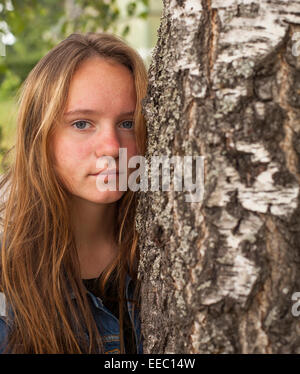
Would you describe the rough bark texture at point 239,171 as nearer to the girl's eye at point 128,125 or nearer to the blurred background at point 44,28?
the girl's eye at point 128,125

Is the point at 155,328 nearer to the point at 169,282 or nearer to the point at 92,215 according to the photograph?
the point at 169,282

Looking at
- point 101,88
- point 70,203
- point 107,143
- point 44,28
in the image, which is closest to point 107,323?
point 70,203

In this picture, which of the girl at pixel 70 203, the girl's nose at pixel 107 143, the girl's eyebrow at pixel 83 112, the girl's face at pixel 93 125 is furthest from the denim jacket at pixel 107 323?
the girl's eyebrow at pixel 83 112

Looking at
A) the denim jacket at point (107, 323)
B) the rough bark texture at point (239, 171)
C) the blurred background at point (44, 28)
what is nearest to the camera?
the rough bark texture at point (239, 171)

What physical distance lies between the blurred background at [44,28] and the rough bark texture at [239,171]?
105 centimetres

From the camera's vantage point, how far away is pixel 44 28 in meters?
8.99

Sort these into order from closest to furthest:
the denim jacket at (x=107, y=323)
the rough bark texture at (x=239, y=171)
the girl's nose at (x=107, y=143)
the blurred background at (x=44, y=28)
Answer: the rough bark texture at (x=239, y=171)
the girl's nose at (x=107, y=143)
the denim jacket at (x=107, y=323)
the blurred background at (x=44, y=28)

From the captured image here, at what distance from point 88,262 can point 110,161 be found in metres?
0.57

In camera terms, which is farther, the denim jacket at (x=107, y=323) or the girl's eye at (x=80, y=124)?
the denim jacket at (x=107, y=323)

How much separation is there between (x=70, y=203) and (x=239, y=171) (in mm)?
962

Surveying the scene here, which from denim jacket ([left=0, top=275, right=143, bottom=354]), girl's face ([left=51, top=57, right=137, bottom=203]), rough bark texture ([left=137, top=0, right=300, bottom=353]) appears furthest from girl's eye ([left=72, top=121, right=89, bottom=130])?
denim jacket ([left=0, top=275, right=143, bottom=354])

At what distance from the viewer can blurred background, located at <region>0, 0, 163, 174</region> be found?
3.99m

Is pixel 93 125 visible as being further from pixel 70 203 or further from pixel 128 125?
pixel 70 203

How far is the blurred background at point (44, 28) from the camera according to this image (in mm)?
3992
